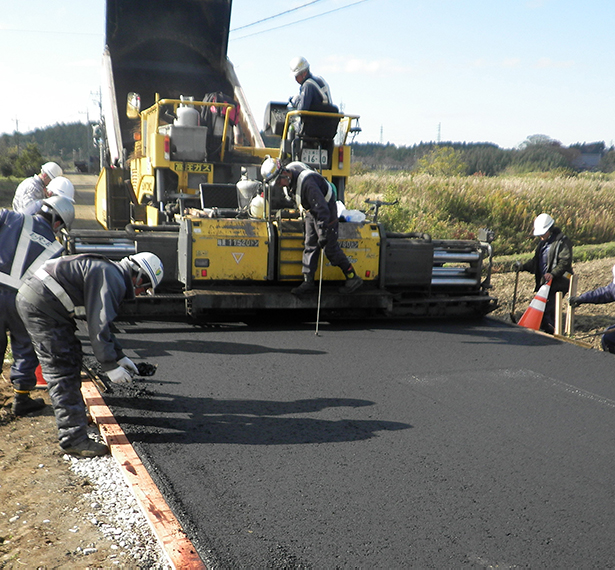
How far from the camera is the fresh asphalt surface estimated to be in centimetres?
270

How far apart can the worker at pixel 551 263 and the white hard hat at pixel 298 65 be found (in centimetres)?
322

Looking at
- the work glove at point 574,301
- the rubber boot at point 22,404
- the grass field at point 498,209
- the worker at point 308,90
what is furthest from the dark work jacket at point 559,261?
the grass field at point 498,209

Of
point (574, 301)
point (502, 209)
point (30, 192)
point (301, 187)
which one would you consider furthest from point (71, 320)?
point (502, 209)

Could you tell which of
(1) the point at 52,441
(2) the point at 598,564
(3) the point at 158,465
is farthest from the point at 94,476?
(2) the point at 598,564

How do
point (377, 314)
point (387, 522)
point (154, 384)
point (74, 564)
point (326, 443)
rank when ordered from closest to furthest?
1. point (74, 564)
2. point (387, 522)
3. point (326, 443)
4. point (154, 384)
5. point (377, 314)

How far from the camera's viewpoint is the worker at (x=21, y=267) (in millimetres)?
4164

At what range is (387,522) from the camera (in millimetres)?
2828

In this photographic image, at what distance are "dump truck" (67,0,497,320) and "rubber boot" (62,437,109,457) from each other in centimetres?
257

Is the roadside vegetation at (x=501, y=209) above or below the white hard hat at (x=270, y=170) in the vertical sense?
below

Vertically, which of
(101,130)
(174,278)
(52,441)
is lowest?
(52,441)

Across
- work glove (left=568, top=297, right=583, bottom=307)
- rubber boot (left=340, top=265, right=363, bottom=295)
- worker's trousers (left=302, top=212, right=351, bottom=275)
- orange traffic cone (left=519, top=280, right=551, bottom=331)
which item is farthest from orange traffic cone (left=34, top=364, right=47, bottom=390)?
orange traffic cone (left=519, top=280, right=551, bottom=331)

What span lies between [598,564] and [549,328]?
16.4 feet

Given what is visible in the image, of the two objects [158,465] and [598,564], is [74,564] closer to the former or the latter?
[158,465]

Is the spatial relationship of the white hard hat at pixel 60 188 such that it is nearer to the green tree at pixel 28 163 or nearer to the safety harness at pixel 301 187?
the safety harness at pixel 301 187
